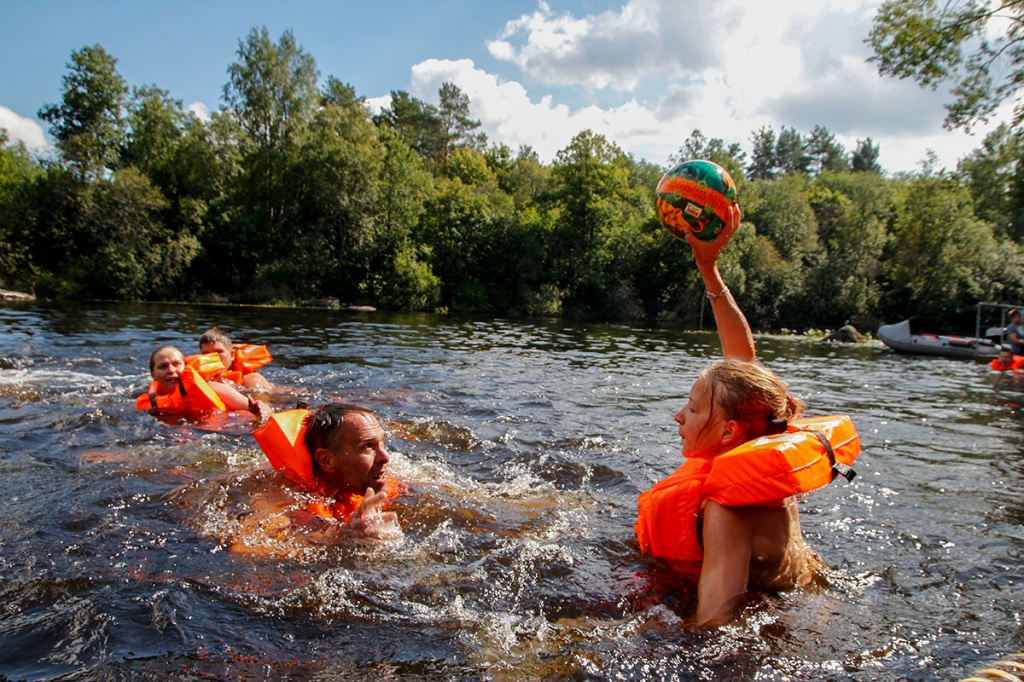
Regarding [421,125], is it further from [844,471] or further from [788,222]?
[844,471]

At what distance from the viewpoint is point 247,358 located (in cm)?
1033

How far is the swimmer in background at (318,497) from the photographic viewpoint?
4.12 meters

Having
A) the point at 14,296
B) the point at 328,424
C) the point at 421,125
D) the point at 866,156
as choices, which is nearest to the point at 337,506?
the point at 328,424

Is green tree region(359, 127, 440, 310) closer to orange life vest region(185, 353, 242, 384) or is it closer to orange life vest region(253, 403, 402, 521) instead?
orange life vest region(185, 353, 242, 384)

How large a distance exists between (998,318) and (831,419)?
43.5 m

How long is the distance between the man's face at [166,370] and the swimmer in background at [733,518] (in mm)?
6315

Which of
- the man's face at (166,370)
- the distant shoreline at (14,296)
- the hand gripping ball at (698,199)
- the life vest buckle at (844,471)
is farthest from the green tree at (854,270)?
the distant shoreline at (14,296)

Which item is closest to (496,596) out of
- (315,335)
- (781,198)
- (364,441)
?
(364,441)

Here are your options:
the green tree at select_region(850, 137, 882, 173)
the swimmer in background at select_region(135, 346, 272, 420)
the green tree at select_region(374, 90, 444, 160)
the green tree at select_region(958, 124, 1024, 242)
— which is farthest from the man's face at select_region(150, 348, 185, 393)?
the green tree at select_region(850, 137, 882, 173)

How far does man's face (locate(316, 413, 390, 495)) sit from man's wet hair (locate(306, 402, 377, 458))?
3cm

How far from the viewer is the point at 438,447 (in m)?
7.05

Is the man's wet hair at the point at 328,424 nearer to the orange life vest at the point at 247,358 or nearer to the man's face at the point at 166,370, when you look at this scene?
the man's face at the point at 166,370

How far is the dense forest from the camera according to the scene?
39.2m

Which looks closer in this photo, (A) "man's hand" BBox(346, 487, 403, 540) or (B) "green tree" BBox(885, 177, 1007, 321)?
(A) "man's hand" BBox(346, 487, 403, 540)
